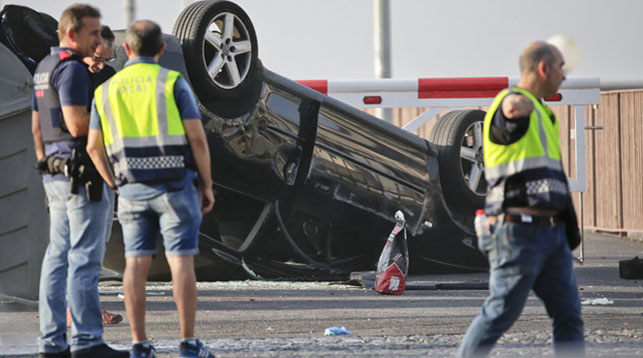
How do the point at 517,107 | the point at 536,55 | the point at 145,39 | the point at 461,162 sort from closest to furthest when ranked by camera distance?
1. the point at 517,107
2. the point at 536,55
3. the point at 145,39
4. the point at 461,162

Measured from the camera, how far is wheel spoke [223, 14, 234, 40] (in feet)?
25.5

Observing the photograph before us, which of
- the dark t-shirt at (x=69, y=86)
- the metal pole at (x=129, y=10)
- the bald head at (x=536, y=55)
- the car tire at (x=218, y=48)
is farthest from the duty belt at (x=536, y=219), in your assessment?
the metal pole at (x=129, y=10)

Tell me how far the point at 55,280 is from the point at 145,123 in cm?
91

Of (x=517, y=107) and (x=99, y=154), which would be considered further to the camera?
(x=99, y=154)

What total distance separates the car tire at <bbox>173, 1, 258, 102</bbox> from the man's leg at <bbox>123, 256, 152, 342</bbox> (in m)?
2.83

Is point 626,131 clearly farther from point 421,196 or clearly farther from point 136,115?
point 136,115

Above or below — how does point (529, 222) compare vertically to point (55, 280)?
above

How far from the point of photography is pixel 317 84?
9969mm

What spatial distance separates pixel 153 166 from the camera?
502 centimetres

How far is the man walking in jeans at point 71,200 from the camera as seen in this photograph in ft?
17.0

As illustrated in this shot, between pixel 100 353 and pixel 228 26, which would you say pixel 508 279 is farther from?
pixel 228 26

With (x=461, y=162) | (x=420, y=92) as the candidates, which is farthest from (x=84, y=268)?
(x=420, y=92)

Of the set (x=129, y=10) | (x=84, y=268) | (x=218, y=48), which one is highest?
(x=129, y=10)

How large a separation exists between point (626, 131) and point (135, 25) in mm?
12581
